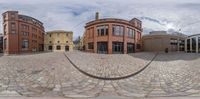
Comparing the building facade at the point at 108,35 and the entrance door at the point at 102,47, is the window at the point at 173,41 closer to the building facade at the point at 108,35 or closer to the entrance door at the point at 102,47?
the building facade at the point at 108,35

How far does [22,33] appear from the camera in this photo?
13.9 m

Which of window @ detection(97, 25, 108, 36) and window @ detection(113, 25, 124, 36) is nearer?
window @ detection(97, 25, 108, 36)

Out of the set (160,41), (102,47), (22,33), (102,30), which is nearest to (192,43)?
(160,41)

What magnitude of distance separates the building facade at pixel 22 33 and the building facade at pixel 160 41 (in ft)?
126

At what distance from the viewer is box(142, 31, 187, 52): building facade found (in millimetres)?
50281

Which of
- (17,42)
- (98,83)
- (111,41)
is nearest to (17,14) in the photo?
(17,42)

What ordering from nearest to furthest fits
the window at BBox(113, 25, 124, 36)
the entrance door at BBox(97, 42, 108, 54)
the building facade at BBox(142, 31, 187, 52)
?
the entrance door at BBox(97, 42, 108, 54)
the window at BBox(113, 25, 124, 36)
the building facade at BBox(142, 31, 187, 52)

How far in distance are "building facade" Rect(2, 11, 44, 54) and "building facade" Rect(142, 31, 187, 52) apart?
3854cm

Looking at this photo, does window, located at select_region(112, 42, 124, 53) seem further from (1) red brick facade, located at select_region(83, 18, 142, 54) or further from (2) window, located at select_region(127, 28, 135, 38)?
(2) window, located at select_region(127, 28, 135, 38)

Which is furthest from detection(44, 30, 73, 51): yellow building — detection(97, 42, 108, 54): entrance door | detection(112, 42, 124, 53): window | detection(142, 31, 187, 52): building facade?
detection(142, 31, 187, 52): building facade

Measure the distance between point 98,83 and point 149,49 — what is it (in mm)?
41918

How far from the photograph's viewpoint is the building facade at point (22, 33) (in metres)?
12.1

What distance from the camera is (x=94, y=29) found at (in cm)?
3762

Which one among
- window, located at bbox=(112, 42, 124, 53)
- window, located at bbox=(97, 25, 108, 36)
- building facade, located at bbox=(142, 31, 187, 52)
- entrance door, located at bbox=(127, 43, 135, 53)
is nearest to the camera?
window, located at bbox=(97, 25, 108, 36)
